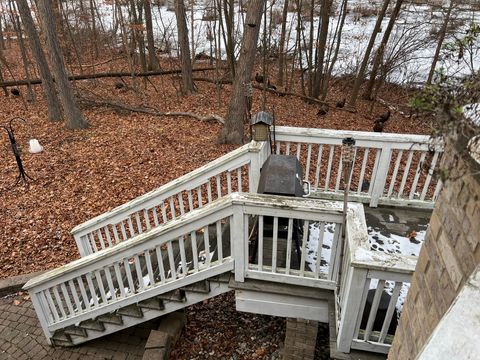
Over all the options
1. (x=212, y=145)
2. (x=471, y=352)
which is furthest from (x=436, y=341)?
(x=212, y=145)

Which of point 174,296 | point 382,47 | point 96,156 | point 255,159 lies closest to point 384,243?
point 255,159

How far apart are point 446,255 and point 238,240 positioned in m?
1.81

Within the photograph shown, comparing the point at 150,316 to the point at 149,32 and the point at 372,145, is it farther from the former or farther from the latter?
the point at 149,32

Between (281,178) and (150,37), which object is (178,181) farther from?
(150,37)

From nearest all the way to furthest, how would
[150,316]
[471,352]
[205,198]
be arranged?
[471,352]
[150,316]
[205,198]

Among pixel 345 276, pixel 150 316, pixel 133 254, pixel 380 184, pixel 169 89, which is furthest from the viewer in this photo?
pixel 169 89

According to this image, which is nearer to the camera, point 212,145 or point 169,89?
point 212,145

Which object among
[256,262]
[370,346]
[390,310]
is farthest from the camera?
[256,262]

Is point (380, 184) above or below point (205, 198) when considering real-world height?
above

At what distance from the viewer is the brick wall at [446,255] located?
53.4 inches

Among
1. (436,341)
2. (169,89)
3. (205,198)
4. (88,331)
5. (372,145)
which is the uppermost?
(436,341)

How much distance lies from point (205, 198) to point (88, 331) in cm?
306

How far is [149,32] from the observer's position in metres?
14.2

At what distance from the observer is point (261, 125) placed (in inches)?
153
